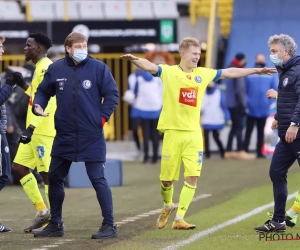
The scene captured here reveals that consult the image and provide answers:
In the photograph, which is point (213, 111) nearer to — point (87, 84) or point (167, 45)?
point (167, 45)

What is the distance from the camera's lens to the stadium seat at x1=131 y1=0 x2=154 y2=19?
88.2ft

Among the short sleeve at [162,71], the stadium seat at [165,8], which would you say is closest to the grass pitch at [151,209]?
the short sleeve at [162,71]

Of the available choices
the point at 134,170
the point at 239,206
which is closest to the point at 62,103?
the point at 239,206

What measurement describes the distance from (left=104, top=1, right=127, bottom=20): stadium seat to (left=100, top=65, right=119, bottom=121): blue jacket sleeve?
54.1 feet

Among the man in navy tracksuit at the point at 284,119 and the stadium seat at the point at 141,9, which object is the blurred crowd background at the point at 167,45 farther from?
the man in navy tracksuit at the point at 284,119

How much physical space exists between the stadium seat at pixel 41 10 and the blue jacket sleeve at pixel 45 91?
16319 millimetres

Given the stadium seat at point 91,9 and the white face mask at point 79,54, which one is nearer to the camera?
the white face mask at point 79,54

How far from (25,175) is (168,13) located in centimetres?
1566

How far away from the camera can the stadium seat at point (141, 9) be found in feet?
88.2

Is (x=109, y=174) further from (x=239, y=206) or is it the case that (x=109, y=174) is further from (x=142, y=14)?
(x=142, y=14)

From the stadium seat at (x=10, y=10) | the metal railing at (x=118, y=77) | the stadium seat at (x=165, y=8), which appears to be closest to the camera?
the metal railing at (x=118, y=77)

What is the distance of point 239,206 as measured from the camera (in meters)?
13.5

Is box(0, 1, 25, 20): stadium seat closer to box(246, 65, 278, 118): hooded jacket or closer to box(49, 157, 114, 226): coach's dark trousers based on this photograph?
box(246, 65, 278, 118): hooded jacket

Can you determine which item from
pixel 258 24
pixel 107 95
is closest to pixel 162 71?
pixel 107 95
